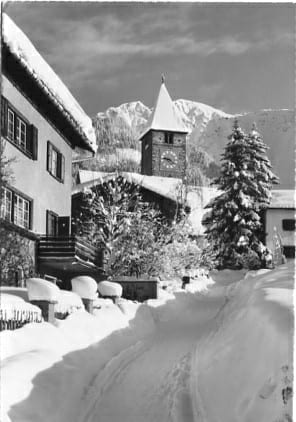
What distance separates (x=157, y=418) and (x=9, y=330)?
2462 millimetres

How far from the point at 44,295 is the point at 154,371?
1.76 meters

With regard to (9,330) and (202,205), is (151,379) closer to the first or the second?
(9,330)

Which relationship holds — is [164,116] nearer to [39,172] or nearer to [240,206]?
[39,172]

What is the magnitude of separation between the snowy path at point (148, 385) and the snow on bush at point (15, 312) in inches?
49.9

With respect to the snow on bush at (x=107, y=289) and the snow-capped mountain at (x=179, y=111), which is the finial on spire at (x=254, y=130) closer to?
the snow-capped mountain at (x=179, y=111)

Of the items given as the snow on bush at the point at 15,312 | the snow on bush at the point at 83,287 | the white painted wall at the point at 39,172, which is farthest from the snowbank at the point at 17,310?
the snow on bush at the point at 83,287

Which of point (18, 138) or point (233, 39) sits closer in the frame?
point (233, 39)

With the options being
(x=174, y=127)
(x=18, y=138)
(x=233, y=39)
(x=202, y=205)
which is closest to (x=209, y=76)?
(x=233, y=39)

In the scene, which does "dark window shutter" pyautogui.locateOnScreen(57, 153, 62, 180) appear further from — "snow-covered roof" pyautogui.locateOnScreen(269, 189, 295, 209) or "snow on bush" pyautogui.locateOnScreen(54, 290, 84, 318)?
"snow-covered roof" pyautogui.locateOnScreen(269, 189, 295, 209)

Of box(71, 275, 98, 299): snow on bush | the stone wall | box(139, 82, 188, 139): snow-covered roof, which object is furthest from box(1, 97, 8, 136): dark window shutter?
box(71, 275, 98, 299): snow on bush

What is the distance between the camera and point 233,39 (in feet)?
21.8

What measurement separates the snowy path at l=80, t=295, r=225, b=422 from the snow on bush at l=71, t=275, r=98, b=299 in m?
1.16

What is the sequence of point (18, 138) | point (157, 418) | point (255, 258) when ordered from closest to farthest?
point (157, 418), point (18, 138), point (255, 258)

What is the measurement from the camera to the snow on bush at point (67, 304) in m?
10.0
